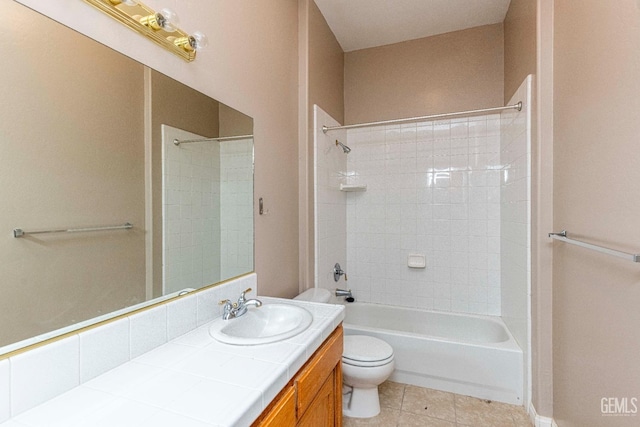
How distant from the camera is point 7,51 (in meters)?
0.75

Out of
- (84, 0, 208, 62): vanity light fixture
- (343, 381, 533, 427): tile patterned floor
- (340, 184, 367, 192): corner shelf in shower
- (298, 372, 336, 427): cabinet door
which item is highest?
(84, 0, 208, 62): vanity light fixture

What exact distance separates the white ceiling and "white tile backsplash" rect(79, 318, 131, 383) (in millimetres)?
2537

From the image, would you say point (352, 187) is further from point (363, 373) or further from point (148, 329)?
point (148, 329)

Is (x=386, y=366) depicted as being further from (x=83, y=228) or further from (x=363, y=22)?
(x=363, y=22)

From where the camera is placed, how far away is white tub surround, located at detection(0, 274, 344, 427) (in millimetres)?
697

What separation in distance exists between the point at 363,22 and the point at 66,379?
2981 mm

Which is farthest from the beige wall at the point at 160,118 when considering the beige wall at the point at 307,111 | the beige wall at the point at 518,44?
the beige wall at the point at 518,44

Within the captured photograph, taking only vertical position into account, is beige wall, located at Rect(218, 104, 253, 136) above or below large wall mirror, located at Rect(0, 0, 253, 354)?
above

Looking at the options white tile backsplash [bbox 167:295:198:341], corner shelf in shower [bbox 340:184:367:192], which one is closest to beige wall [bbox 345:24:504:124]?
corner shelf in shower [bbox 340:184:367:192]

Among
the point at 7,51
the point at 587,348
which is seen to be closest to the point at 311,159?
the point at 7,51

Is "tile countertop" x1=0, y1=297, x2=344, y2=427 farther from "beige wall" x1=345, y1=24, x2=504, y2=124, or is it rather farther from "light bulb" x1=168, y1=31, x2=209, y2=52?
"beige wall" x1=345, y1=24, x2=504, y2=124

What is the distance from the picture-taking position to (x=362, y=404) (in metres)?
1.92

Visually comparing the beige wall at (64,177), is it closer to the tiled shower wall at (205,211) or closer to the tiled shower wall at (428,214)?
the tiled shower wall at (205,211)

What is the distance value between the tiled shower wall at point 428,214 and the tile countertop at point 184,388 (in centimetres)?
201
